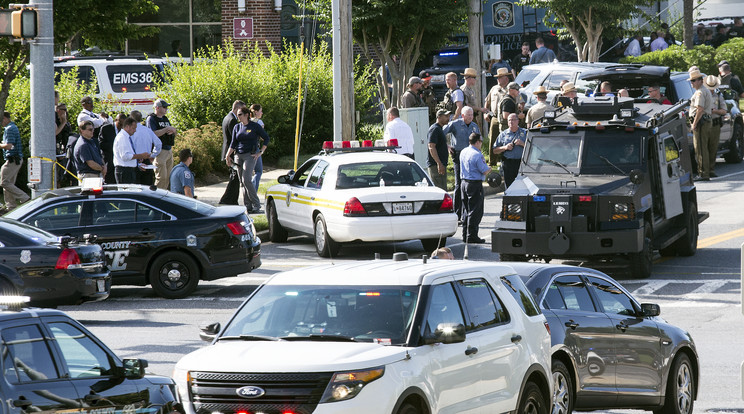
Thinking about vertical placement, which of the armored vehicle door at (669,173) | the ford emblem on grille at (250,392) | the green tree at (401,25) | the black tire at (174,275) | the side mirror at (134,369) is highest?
the green tree at (401,25)

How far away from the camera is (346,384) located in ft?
23.9

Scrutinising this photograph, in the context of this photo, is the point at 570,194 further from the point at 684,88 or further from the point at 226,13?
the point at 226,13

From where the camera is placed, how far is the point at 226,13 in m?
37.6

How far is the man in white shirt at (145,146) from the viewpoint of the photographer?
21547 mm

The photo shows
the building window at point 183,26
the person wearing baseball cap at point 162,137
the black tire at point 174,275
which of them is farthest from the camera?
the building window at point 183,26

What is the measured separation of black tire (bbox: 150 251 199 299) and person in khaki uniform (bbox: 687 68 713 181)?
12.5 m

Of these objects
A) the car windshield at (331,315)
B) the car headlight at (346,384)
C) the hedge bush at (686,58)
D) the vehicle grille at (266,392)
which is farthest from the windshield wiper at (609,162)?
the hedge bush at (686,58)

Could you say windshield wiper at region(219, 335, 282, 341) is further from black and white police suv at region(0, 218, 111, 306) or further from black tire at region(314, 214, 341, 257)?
black tire at region(314, 214, 341, 257)

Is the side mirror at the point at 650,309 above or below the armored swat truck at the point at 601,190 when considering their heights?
below

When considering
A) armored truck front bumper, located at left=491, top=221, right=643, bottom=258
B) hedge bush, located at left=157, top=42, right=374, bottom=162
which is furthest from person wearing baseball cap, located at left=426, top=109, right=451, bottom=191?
hedge bush, located at left=157, top=42, right=374, bottom=162

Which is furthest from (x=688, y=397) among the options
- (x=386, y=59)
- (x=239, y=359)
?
(x=386, y=59)

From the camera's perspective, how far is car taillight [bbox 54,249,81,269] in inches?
563

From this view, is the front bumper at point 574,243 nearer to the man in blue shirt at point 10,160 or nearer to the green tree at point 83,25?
the green tree at point 83,25

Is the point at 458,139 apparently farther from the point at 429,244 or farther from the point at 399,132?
the point at 429,244
